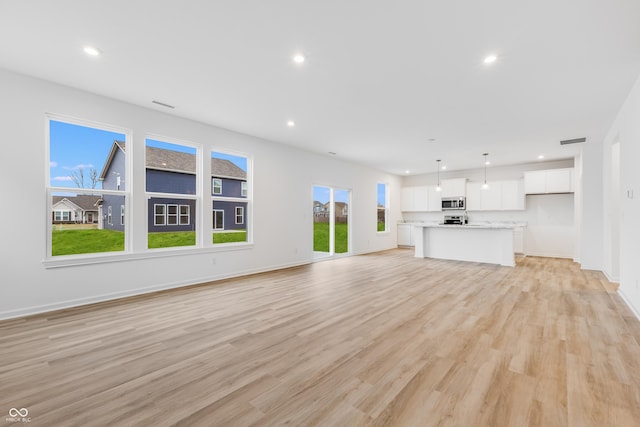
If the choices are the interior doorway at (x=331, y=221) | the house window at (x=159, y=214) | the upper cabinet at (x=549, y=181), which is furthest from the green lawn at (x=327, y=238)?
the upper cabinet at (x=549, y=181)

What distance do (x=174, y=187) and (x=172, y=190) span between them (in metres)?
0.06

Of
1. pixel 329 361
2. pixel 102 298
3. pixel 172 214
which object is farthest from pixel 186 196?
pixel 329 361

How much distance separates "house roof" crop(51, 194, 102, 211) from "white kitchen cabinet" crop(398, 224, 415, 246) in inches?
360

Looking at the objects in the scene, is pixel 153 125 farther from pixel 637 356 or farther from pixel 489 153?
pixel 489 153

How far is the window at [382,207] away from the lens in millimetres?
9992

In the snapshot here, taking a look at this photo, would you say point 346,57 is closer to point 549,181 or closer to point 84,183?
point 84,183

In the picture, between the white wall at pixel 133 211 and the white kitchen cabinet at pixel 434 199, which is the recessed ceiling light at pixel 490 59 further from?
the white kitchen cabinet at pixel 434 199

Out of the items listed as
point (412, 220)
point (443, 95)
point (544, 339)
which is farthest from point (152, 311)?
point (412, 220)

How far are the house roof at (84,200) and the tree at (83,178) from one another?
0.50 feet

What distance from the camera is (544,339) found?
8.82 feet

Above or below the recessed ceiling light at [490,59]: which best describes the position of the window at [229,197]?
below

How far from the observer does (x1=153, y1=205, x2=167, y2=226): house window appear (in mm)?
4555

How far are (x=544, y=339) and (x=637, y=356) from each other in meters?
0.61

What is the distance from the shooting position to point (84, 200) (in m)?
3.94
